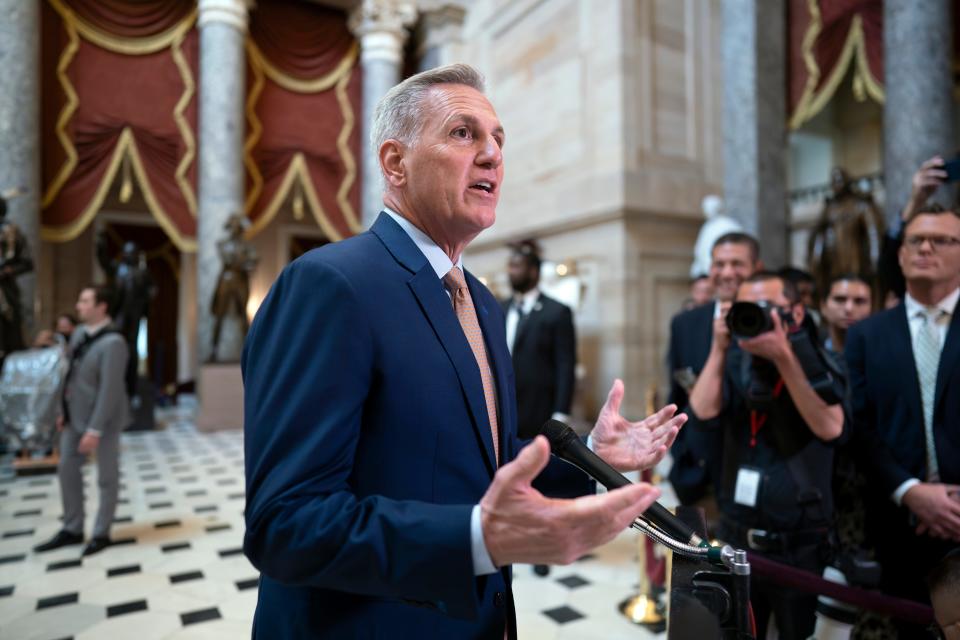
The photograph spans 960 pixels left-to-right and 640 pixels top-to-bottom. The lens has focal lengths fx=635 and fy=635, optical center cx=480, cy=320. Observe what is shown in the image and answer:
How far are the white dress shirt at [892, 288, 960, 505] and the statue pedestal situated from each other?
904cm

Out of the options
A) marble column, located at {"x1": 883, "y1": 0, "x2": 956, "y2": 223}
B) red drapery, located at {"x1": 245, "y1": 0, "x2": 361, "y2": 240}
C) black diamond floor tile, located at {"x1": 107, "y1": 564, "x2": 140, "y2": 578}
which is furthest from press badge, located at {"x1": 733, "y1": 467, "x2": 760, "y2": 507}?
red drapery, located at {"x1": 245, "y1": 0, "x2": 361, "y2": 240}

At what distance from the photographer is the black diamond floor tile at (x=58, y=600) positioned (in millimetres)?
3479

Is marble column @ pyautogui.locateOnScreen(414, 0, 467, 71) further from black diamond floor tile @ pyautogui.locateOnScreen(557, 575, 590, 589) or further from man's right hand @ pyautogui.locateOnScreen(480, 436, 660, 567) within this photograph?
man's right hand @ pyautogui.locateOnScreen(480, 436, 660, 567)

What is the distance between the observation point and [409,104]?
3.90ft

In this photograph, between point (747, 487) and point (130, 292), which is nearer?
point (747, 487)

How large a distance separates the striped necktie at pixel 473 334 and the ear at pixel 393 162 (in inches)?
7.9

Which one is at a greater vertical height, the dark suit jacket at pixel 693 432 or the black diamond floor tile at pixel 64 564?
the dark suit jacket at pixel 693 432

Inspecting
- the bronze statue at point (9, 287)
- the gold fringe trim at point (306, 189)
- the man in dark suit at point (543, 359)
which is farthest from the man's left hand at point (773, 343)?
the gold fringe trim at point (306, 189)

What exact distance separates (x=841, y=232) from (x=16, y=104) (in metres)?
10.9

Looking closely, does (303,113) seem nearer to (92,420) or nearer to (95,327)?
(95,327)

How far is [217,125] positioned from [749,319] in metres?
10.8

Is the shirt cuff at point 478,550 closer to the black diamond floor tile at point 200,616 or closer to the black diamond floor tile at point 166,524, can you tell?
the black diamond floor tile at point 200,616

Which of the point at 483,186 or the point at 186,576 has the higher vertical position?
the point at 483,186

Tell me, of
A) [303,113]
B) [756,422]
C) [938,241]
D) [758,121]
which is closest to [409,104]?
[756,422]
